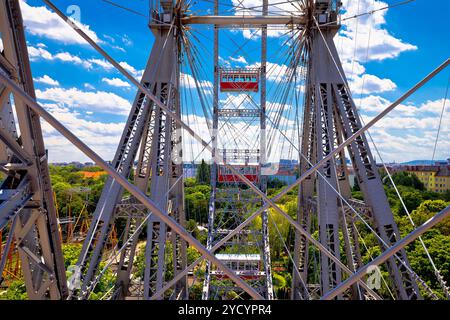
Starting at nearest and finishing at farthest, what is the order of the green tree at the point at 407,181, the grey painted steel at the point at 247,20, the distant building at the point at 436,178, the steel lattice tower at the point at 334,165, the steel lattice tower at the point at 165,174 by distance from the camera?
the steel lattice tower at the point at 165,174 → the steel lattice tower at the point at 334,165 → the grey painted steel at the point at 247,20 → the green tree at the point at 407,181 → the distant building at the point at 436,178

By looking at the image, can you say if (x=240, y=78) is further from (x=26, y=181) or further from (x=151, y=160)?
(x=26, y=181)

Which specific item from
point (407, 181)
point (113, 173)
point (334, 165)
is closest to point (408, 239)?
point (113, 173)

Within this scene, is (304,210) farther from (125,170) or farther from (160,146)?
(125,170)

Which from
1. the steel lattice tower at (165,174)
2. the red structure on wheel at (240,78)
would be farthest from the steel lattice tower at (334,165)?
the red structure on wheel at (240,78)

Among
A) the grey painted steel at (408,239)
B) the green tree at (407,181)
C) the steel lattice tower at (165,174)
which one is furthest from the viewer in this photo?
the green tree at (407,181)

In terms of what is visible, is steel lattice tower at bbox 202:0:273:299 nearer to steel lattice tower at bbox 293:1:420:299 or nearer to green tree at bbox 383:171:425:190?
steel lattice tower at bbox 293:1:420:299

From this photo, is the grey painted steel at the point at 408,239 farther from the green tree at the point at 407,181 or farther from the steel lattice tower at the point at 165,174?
the green tree at the point at 407,181
